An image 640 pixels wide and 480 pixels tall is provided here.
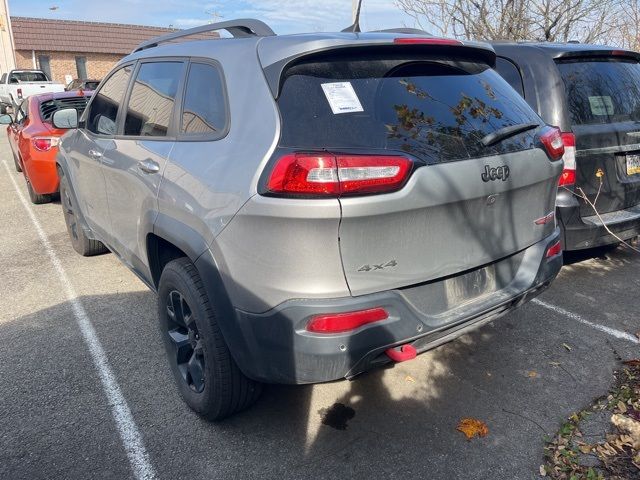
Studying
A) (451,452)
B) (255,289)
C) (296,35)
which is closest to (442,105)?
(296,35)

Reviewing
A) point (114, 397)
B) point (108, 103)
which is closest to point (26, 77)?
point (108, 103)

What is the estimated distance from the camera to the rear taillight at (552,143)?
296cm

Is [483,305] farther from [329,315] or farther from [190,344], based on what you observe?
[190,344]

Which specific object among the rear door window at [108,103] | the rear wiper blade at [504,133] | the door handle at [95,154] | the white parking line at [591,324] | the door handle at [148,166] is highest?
the rear wiper blade at [504,133]

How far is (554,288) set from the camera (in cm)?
457

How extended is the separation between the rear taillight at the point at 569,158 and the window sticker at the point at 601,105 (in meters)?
0.39

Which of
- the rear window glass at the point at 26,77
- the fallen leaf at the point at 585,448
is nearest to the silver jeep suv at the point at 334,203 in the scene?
the fallen leaf at the point at 585,448

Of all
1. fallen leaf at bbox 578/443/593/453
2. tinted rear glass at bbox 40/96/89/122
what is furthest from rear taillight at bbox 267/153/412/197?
tinted rear glass at bbox 40/96/89/122

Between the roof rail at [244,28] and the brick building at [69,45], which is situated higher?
the roof rail at [244,28]

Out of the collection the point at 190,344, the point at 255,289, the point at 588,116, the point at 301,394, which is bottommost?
the point at 301,394

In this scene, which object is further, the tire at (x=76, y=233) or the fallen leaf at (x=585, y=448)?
the tire at (x=76, y=233)

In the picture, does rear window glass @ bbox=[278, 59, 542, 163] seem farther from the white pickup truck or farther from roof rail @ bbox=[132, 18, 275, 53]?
the white pickup truck

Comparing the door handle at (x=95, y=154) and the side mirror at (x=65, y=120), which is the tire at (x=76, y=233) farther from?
the door handle at (x=95, y=154)

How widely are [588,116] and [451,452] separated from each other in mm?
2891
